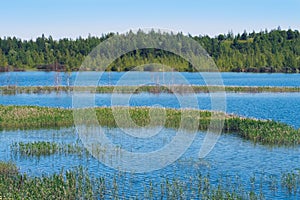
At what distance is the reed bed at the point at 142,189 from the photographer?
666 inches

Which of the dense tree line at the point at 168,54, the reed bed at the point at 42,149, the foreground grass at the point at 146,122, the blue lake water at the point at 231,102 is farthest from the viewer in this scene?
the dense tree line at the point at 168,54

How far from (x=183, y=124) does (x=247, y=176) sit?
42.8 ft

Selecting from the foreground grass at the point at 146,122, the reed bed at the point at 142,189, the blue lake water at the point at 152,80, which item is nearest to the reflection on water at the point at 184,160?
the reed bed at the point at 142,189

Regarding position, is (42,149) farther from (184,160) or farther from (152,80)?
(152,80)

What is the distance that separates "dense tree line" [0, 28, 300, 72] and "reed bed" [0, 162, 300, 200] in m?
76.3

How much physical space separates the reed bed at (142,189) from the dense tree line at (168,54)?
76.3 m

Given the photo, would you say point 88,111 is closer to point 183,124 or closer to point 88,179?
point 183,124

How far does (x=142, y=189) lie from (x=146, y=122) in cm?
1562

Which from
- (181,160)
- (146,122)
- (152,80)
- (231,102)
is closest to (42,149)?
(181,160)

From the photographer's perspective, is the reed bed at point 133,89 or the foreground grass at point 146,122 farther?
the reed bed at point 133,89

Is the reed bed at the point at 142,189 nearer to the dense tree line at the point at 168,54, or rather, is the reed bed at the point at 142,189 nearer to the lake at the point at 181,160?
the lake at the point at 181,160

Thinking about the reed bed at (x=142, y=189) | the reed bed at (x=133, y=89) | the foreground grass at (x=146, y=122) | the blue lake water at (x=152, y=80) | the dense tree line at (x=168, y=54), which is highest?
the dense tree line at (x=168, y=54)

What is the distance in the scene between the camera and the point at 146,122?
112 ft

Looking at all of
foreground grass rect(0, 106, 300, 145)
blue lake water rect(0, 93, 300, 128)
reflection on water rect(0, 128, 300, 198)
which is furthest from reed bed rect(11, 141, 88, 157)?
blue lake water rect(0, 93, 300, 128)
